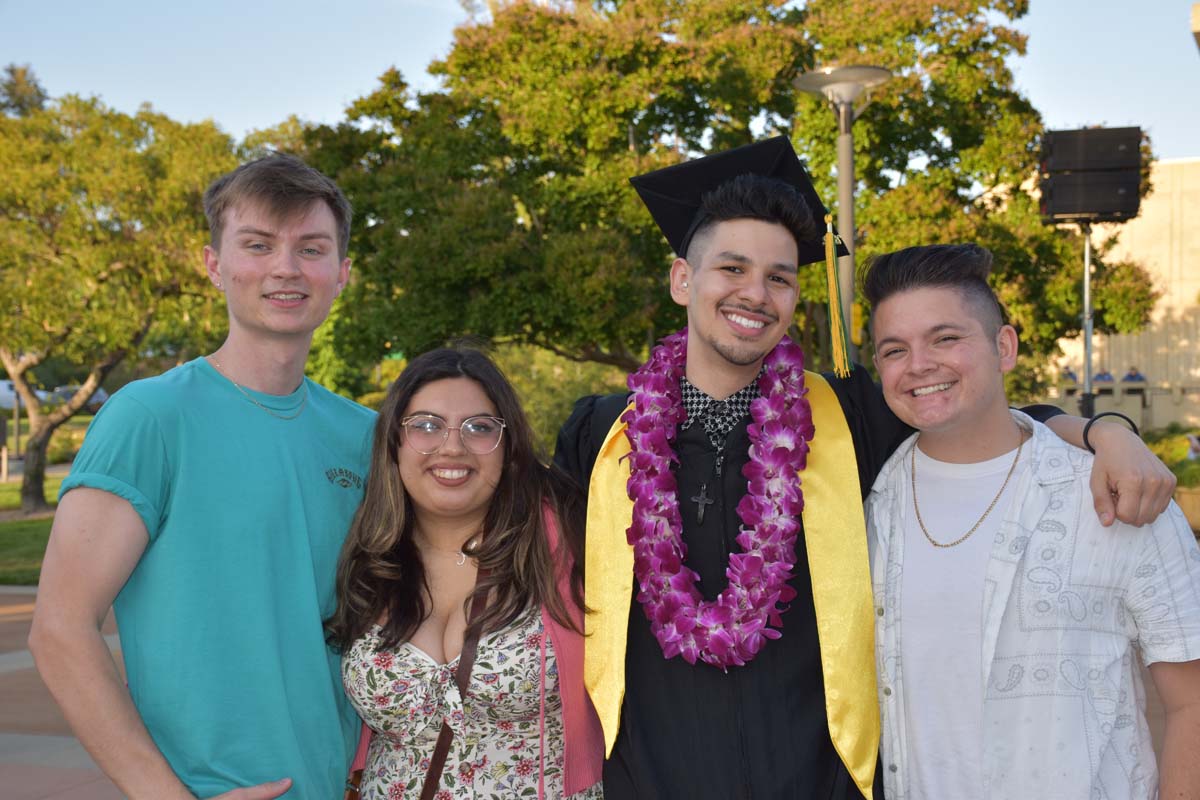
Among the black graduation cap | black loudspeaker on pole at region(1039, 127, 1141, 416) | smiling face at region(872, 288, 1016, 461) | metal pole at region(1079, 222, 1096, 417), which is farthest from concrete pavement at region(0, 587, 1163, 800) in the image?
black loudspeaker on pole at region(1039, 127, 1141, 416)

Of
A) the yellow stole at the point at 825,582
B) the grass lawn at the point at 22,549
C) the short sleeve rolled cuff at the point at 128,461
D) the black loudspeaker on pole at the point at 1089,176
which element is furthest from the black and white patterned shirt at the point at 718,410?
the grass lawn at the point at 22,549

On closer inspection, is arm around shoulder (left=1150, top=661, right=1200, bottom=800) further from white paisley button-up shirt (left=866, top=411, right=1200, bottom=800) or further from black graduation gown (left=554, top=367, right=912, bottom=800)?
black graduation gown (left=554, top=367, right=912, bottom=800)

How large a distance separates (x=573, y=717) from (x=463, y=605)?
1.30 feet

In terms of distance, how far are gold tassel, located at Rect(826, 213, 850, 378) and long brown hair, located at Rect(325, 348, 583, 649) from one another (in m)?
0.86

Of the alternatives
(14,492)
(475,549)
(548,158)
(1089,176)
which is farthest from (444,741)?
(14,492)

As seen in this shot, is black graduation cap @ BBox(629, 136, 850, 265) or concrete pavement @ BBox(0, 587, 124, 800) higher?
black graduation cap @ BBox(629, 136, 850, 265)

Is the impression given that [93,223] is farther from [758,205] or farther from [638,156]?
[758,205]

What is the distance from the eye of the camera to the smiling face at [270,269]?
2406 mm

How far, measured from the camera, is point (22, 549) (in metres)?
12.4

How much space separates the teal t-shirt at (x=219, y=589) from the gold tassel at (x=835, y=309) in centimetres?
153

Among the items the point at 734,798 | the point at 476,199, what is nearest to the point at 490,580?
the point at 734,798

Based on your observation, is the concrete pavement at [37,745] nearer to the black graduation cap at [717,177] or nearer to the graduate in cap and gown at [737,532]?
the graduate in cap and gown at [737,532]

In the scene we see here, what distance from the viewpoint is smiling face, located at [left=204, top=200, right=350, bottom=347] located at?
2.41m

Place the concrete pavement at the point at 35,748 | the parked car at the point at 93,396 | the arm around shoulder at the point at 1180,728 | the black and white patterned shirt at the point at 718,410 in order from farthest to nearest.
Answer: the parked car at the point at 93,396 < the concrete pavement at the point at 35,748 < the black and white patterned shirt at the point at 718,410 < the arm around shoulder at the point at 1180,728
